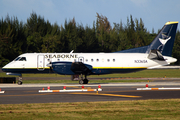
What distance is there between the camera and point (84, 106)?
49.5ft

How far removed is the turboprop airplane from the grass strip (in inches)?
725

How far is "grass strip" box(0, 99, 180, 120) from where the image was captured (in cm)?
1194

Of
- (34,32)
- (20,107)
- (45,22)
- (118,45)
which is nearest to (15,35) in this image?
(34,32)

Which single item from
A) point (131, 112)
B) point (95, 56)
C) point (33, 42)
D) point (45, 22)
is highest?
point (45, 22)

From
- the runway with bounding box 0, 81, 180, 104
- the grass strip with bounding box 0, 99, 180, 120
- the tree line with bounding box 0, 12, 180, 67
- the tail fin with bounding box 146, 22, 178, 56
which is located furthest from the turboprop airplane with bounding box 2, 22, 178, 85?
the tree line with bounding box 0, 12, 180, 67

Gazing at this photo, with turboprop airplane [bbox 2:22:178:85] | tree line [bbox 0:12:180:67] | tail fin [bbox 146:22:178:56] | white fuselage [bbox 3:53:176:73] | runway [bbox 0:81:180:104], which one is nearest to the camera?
runway [bbox 0:81:180:104]

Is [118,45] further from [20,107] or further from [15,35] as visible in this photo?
[20,107]

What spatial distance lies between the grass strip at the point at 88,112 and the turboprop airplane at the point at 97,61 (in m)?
18.4

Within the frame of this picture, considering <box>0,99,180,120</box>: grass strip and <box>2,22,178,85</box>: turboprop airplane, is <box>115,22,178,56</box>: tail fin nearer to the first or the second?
<box>2,22,178,85</box>: turboprop airplane

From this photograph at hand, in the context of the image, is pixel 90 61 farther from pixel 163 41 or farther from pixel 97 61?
pixel 163 41

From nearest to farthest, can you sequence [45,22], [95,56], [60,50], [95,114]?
[95,114] → [95,56] → [60,50] → [45,22]

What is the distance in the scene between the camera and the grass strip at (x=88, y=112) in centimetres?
1194

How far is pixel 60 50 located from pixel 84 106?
71560 mm

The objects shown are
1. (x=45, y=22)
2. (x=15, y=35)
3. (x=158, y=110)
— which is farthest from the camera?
(x=45, y=22)
